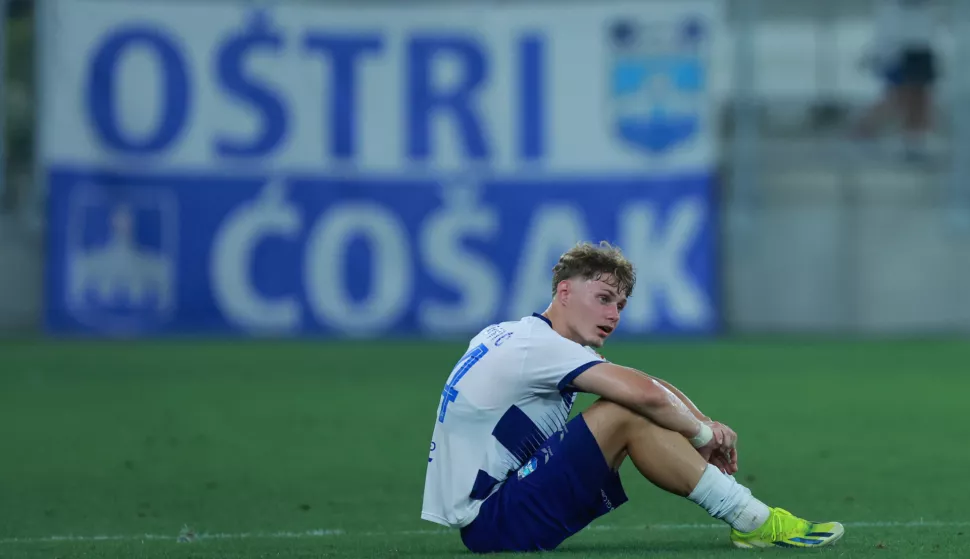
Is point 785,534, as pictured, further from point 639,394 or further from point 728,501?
point 639,394

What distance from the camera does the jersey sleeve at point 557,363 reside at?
6.06 meters

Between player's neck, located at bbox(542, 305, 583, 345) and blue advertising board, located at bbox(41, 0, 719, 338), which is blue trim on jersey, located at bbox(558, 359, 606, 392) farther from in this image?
blue advertising board, located at bbox(41, 0, 719, 338)

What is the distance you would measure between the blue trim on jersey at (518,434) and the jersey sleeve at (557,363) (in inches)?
6.7

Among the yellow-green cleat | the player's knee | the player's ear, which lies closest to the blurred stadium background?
the yellow-green cleat

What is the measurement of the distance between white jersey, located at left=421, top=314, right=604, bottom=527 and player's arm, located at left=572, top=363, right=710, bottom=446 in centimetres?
10

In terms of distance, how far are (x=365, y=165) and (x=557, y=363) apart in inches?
686

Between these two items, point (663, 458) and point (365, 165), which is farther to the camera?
point (365, 165)

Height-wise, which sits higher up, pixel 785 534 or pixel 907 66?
pixel 907 66

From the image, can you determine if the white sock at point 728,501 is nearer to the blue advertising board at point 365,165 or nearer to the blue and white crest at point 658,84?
the blue advertising board at point 365,165

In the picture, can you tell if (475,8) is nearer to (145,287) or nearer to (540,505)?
(145,287)

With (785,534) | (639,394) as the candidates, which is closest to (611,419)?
(639,394)

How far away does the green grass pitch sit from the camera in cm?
720

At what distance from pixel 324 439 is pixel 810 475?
3.70 meters

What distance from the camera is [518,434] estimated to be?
6.27 metres
